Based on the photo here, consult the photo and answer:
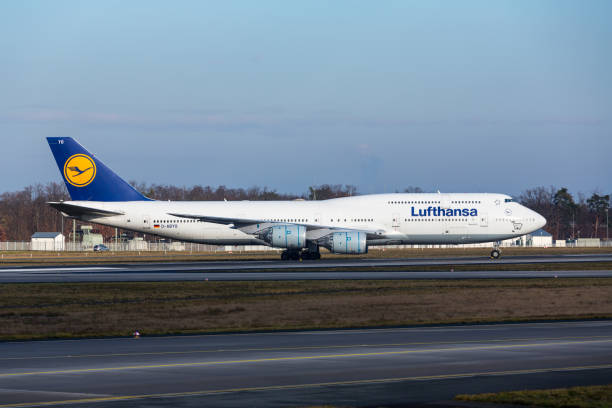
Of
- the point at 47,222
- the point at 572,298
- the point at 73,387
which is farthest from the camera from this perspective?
the point at 47,222

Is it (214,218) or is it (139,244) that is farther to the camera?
(139,244)

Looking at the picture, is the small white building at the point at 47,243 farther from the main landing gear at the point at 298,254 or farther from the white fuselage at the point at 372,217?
the main landing gear at the point at 298,254

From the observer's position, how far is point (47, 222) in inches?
7087

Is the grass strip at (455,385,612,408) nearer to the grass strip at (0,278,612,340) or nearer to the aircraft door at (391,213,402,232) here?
the grass strip at (0,278,612,340)

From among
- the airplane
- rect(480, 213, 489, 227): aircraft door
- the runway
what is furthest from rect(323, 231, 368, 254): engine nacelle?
the runway

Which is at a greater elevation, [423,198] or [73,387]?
[423,198]

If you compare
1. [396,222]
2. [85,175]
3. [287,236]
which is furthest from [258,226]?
[85,175]

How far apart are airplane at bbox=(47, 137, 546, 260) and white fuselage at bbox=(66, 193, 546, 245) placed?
70 millimetres

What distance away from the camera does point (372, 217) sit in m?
60.0

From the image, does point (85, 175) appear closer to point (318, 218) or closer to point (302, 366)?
point (318, 218)

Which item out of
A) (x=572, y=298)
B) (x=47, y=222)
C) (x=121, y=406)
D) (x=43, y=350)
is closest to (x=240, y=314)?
(x=43, y=350)

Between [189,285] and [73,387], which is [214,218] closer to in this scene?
[189,285]

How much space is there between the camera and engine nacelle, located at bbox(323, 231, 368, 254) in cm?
5691

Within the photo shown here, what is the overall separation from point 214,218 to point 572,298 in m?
34.1
